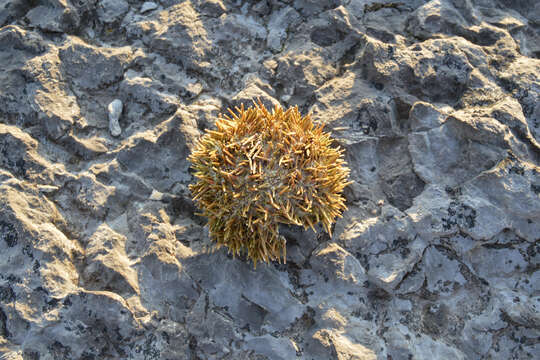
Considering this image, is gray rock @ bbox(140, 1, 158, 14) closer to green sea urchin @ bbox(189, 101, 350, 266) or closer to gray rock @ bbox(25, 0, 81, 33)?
gray rock @ bbox(25, 0, 81, 33)

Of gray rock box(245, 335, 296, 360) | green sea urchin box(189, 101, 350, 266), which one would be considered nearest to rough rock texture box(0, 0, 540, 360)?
gray rock box(245, 335, 296, 360)

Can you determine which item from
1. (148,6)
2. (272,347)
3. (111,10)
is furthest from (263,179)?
(111,10)

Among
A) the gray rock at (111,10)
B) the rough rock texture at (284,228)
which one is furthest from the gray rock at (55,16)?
the gray rock at (111,10)

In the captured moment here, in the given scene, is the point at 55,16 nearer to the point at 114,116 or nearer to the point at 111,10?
the point at 111,10

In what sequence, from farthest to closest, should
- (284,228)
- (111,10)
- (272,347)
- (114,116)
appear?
(111,10)
(114,116)
(284,228)
(272,347)

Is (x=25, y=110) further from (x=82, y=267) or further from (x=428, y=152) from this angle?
(x=428, y=152)

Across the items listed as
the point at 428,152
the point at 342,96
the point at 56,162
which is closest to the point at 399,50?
the point at 342,96
